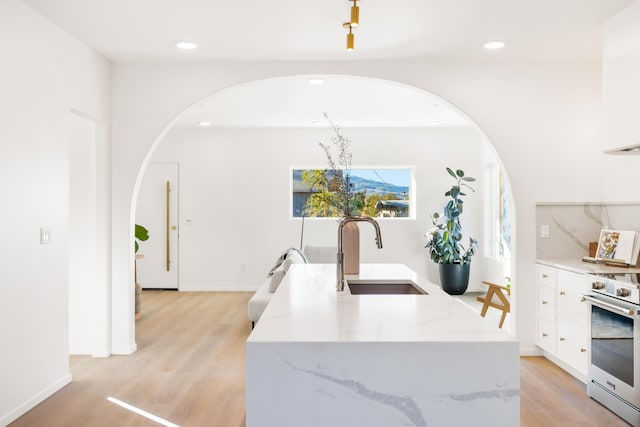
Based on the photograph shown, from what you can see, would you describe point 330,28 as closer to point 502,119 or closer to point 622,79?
point 502,119

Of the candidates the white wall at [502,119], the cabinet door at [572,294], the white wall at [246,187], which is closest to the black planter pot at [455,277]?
the white wall at [246,187]

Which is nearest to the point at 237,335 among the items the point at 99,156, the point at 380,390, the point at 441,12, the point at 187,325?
the point at 187,325

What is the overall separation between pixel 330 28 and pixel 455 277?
485 cm

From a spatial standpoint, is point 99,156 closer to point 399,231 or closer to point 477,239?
point 399,231

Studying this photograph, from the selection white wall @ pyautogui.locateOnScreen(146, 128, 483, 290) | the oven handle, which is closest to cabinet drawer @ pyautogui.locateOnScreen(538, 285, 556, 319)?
the oven handle

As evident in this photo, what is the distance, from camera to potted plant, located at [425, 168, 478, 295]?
7.68 metres

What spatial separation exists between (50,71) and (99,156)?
977 millimetres

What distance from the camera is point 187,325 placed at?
582 centimetres

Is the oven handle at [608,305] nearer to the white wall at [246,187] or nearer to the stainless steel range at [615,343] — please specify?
the stainless steel range at [615,343]

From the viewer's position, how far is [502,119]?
4590 mm

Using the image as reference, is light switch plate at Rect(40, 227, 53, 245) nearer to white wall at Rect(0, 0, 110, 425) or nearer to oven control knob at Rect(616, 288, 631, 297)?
white wall at Rect(0, 0, 110, 425)

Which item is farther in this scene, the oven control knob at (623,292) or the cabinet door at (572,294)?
the cabinet door at (572,294)

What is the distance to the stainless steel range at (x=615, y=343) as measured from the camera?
302 centimetres

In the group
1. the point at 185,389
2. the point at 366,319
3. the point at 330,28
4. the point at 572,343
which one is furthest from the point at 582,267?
the point at 185,389
